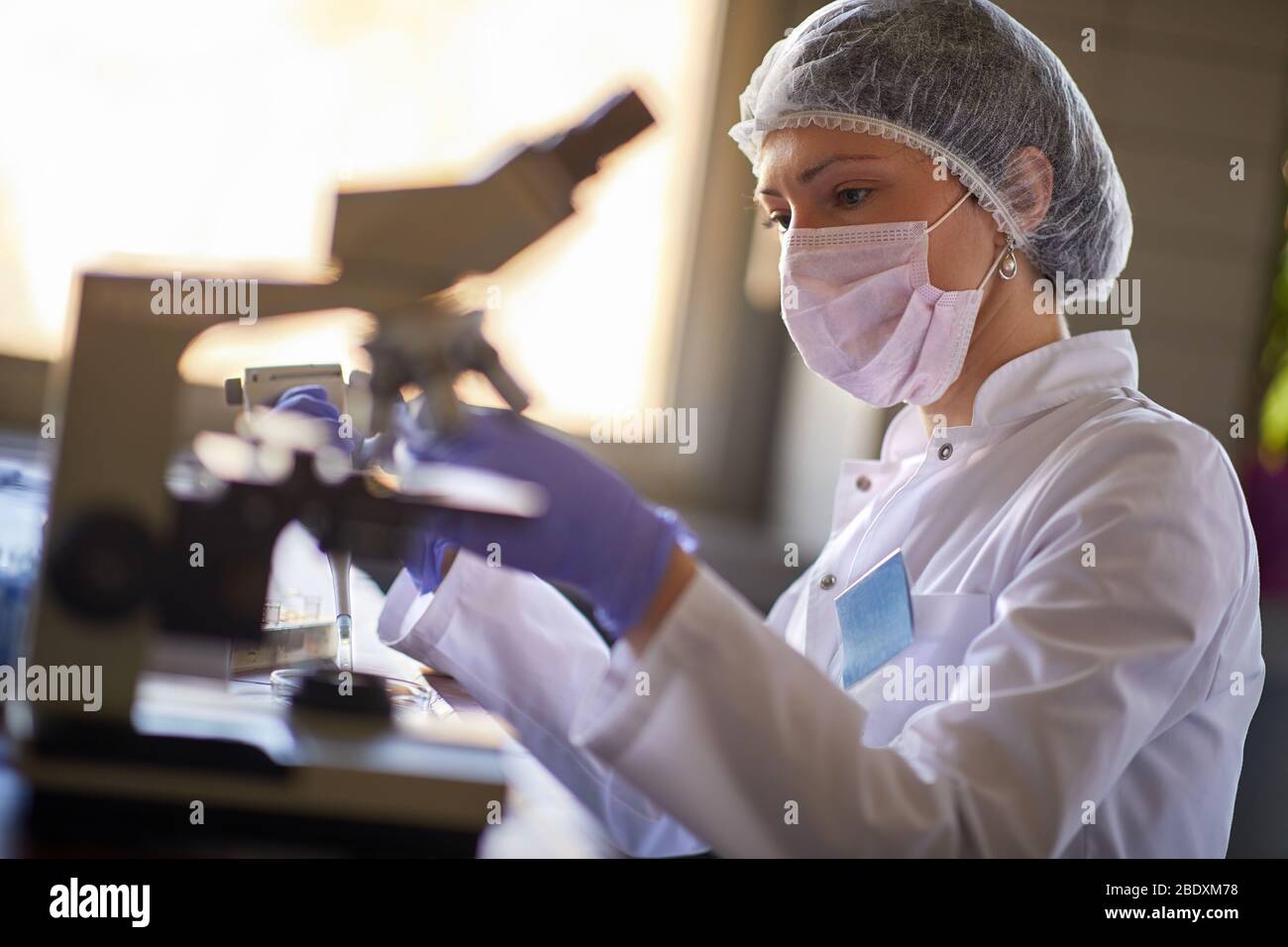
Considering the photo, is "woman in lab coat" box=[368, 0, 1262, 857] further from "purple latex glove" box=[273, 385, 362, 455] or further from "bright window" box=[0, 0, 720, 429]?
"bright window" box=[0, 0, 720, 429]

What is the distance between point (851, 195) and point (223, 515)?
82 cm

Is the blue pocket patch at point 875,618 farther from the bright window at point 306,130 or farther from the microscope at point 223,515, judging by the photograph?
the bright window at point 306,130

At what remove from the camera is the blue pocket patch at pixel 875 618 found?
43.2 inches

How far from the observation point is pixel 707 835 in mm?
833

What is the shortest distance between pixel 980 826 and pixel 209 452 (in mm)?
682

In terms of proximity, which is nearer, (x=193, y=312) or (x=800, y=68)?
(x=193, y=312)

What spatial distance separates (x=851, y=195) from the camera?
1.25 meters

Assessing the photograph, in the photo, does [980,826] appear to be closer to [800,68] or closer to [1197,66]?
[800,68]

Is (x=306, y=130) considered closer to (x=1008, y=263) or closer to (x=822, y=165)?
(x=822, y=165)

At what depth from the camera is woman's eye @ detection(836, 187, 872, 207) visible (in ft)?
4.08

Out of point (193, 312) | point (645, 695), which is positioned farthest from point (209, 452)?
point (645, 695)

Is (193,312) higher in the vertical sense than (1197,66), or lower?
lower

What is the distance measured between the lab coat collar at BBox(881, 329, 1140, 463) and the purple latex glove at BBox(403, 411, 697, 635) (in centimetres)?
60
